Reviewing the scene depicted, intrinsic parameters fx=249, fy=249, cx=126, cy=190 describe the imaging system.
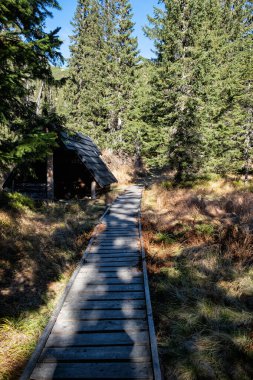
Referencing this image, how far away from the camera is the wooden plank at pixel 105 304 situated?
214 inches

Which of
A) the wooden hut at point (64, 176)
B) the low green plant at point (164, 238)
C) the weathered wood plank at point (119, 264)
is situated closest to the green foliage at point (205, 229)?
the low green plant at point (164, 238)

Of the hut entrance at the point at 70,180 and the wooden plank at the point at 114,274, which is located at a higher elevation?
the hut entrance at the point at 70,180

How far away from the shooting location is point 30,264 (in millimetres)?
A: 7473

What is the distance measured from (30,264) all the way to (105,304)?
10.2ft

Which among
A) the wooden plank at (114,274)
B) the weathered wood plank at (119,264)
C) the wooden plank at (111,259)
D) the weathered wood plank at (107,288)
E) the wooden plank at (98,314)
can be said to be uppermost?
the wooden plank at (111,259)

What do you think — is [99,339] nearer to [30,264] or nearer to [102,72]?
[30,264]

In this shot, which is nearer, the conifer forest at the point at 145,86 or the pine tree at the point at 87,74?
the conifer forest at the point at 145,86

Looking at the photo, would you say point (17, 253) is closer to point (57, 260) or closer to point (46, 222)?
point (57, 260)

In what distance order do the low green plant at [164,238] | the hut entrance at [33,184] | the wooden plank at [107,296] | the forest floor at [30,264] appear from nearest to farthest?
the forest floor at [30,264] → the wooden plank at [107,296] → the low green plant at [164,238] → the hut entrance at [33,184]

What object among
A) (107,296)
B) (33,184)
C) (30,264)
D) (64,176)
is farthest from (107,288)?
(64,176)

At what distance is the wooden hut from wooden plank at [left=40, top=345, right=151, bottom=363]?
11.6 metres

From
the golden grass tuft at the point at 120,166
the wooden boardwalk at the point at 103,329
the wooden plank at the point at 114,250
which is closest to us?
the wooden boardwalk at the point at 103,329

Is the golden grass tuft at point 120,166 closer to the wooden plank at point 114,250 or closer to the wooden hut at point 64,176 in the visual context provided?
the wooden hut at point 64,176

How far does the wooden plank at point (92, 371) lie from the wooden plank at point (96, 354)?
0.32ft
